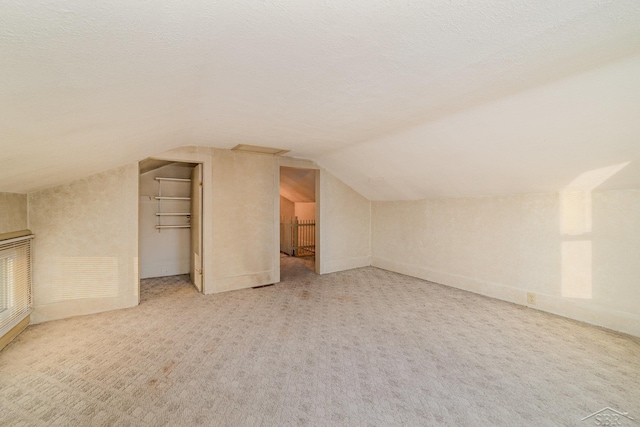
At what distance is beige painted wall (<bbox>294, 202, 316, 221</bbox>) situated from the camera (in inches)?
342

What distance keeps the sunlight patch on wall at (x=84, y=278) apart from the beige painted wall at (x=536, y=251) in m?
5.01

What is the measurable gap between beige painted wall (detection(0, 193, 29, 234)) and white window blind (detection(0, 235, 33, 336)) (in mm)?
148

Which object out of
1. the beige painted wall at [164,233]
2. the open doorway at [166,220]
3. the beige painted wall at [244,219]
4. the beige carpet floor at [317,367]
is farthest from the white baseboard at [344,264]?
the beige painted wall at [164,233]

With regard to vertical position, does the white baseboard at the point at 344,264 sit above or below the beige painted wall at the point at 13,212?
below

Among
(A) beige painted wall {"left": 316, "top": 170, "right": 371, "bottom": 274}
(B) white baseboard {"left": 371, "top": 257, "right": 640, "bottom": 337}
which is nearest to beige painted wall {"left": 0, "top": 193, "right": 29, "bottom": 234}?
(A) beige painted wall {"left": 316, "top": 170, "right": 371, "bottom": 274}

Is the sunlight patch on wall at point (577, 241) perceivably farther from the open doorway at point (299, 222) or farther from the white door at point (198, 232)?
the white door at point (198, 232)

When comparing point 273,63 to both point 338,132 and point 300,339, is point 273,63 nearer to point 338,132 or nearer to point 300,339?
point 338,132

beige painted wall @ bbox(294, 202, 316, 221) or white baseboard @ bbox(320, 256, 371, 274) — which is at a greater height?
beige painted wall @ bbox(294, 202, 316, 221)

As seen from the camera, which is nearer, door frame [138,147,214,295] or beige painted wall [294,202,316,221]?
door frame [138,147,214,295]

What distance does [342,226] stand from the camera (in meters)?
6.12

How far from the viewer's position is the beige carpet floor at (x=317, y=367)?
6.22 feet

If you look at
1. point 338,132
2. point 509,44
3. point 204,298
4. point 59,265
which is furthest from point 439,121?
point 59,265

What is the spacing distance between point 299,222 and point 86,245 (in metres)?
5.24

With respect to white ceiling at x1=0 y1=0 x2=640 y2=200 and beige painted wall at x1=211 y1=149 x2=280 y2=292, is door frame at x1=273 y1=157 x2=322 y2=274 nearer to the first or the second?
beige painted wall at x1=211 y1=149 x2=280 y2=292
